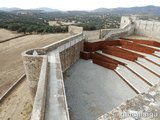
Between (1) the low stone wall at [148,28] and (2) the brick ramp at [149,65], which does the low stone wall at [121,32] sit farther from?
(2) the brick ramp at [149,65]

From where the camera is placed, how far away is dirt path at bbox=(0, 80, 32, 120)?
11203 mm

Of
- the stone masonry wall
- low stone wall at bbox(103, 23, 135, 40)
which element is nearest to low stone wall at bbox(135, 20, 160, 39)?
low stone wall at bbox(103, 23, 135, 40)

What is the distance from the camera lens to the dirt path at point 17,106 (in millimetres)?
11203

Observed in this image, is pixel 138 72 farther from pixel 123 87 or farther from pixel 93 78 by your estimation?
pixel 93 78

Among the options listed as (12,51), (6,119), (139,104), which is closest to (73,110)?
(6,119)

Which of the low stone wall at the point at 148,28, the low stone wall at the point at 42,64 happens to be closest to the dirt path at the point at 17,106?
the low stone wall at the point at 42,64

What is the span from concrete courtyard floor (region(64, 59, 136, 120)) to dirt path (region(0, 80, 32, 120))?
262 centimetres

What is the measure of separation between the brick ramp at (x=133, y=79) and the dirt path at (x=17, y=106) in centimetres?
573

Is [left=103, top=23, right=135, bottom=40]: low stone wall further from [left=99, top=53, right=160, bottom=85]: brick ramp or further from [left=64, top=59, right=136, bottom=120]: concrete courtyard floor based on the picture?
[left=64, top=59, right=136, bottom=120]: concrete courtyard floor

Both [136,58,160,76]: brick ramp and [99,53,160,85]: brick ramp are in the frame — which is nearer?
[99,53,160,85]: brick ramp

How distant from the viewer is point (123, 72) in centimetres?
1273

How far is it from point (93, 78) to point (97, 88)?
1455mm

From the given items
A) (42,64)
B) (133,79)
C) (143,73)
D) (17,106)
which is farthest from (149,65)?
(17,106)

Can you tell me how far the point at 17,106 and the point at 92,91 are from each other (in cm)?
495
